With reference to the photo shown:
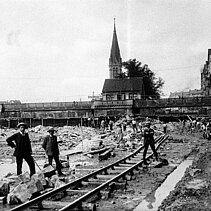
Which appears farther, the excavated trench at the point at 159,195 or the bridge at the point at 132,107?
the bridge at the point at 132,107

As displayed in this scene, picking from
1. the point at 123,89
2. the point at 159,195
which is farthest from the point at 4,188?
the point at 123,89

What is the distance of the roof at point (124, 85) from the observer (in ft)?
236

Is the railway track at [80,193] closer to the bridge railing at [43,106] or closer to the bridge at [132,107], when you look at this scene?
the bridge at [132,107]

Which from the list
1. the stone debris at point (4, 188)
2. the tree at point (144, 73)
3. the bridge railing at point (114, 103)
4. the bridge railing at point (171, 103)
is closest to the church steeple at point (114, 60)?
the tree at point (144, 73)

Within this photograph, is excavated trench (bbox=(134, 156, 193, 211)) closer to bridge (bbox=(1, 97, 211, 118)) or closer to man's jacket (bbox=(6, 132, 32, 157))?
man's jacket (bbox=(6, 132, 32, 157))

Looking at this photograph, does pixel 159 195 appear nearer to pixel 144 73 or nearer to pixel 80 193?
pixel 80 193

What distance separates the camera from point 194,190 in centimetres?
912

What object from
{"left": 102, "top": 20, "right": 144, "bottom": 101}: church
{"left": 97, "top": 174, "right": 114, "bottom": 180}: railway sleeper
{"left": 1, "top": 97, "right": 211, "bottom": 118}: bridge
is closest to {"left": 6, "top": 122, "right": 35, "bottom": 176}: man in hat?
{"left": 97, "top": 174, "right": 114, "bottom": 180}: railway sleeper

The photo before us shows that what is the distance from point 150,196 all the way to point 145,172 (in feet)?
12.4

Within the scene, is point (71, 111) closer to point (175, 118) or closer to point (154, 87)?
point (175, 118)

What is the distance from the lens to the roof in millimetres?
71875

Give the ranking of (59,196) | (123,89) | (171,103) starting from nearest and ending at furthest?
(59,196) < (171,103) < (123,89)

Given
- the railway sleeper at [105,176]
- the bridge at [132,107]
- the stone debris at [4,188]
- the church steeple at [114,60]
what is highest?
the church steeple at [114,60]

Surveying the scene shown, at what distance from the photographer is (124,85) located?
2913 inches
